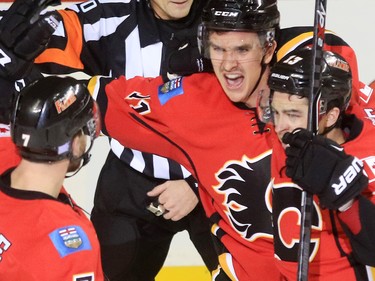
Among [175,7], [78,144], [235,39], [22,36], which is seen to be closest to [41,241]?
[78,144]

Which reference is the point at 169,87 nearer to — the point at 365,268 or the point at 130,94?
the point at 130,94

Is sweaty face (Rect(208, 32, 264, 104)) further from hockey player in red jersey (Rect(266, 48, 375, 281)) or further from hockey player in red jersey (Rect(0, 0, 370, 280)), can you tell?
hockey player in red jersey (Rect(266, 48, 375, 281))

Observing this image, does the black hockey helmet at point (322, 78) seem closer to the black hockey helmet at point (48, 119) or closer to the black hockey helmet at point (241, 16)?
the black hockey helmet at point (241, 16)

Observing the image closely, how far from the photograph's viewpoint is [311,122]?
7.93 feet

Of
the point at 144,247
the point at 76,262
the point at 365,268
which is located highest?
the point at 76,262

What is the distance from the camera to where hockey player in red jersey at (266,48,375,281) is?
93.4 inches

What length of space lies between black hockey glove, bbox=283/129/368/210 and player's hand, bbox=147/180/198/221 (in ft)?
2.52

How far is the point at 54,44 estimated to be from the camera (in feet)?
10.0

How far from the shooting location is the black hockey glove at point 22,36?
2744mm

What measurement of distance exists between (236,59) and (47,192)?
0.64m

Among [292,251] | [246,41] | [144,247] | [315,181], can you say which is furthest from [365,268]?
[144,247]

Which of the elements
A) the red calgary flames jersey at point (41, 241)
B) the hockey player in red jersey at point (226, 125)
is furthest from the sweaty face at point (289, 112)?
the red calgary flames jersey at point (41, 241)

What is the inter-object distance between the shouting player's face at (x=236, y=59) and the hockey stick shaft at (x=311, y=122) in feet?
1.15

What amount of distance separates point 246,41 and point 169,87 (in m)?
0.23
